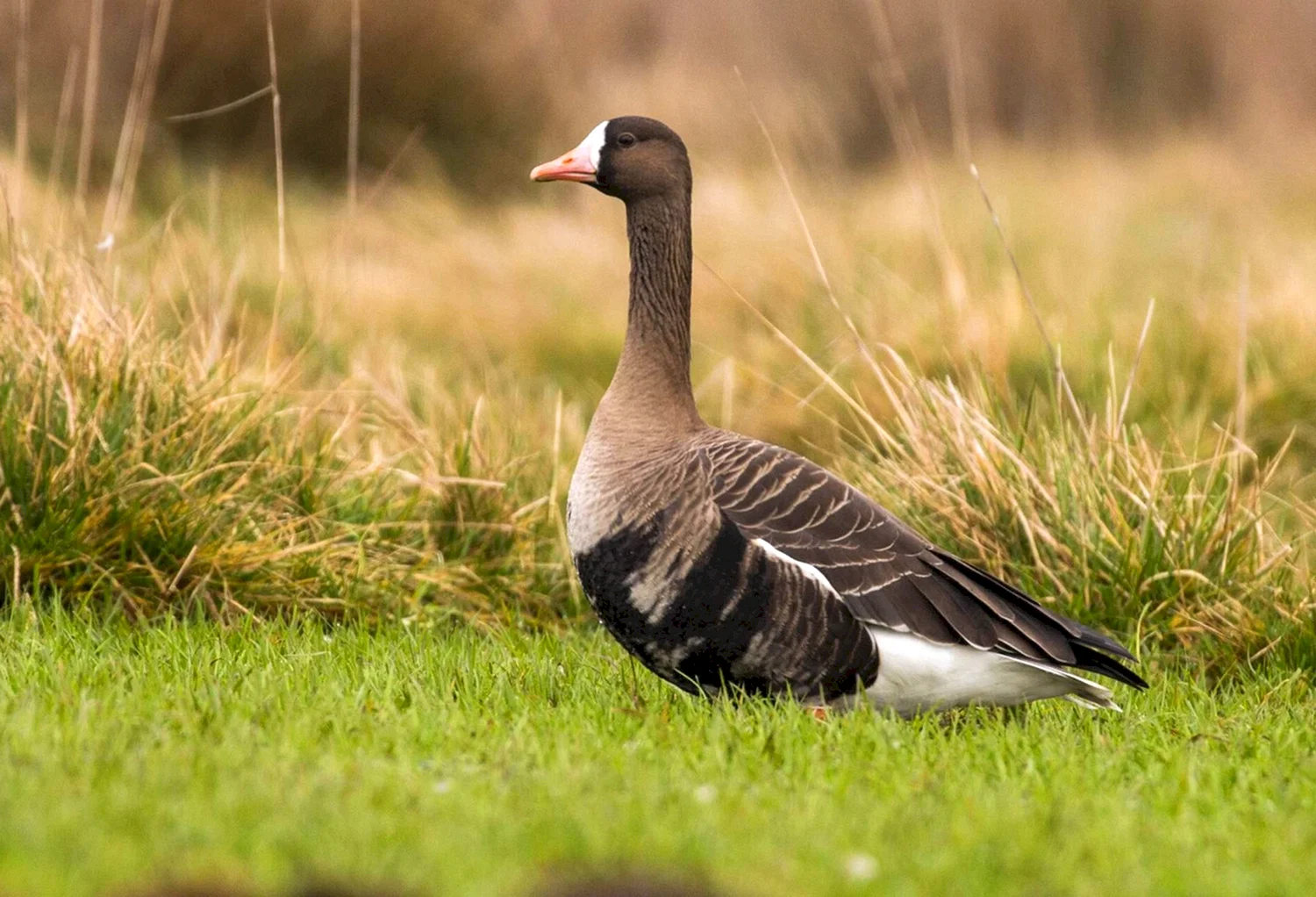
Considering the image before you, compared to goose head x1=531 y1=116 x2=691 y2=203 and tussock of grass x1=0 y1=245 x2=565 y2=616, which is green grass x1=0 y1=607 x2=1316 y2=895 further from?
goose head x1=531 y1=116 x2=691 y2=203

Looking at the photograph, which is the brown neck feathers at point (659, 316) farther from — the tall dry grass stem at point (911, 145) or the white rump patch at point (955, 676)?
the tall dry grass stem at point (911, 145)

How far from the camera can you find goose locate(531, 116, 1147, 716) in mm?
4949

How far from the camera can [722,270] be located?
11.2 metres

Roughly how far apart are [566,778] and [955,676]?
1.51m

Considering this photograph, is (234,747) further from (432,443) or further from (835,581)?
(432,443)

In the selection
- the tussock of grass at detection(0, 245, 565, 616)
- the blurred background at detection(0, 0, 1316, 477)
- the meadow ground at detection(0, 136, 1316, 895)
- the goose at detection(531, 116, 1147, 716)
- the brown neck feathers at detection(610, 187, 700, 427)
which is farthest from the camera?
the blurred background at detection(0, 0, 1316, 477)

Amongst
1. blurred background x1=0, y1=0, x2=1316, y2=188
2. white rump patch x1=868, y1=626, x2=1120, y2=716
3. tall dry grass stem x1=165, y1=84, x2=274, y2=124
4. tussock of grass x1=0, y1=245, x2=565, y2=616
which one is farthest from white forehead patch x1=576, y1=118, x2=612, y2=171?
blurred background x1=0, y1=0, x2=1316, y2=188

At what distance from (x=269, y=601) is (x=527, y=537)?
4.06ft

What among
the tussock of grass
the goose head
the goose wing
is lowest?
the tussock of grass

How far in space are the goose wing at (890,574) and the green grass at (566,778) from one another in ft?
0.84

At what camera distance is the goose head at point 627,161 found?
5680mm

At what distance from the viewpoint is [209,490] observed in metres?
6.29

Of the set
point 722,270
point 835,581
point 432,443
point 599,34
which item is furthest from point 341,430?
point 599,34

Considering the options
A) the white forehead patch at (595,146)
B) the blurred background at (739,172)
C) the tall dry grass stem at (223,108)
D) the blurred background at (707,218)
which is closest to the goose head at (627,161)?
the white forehead patch at (595,146)
